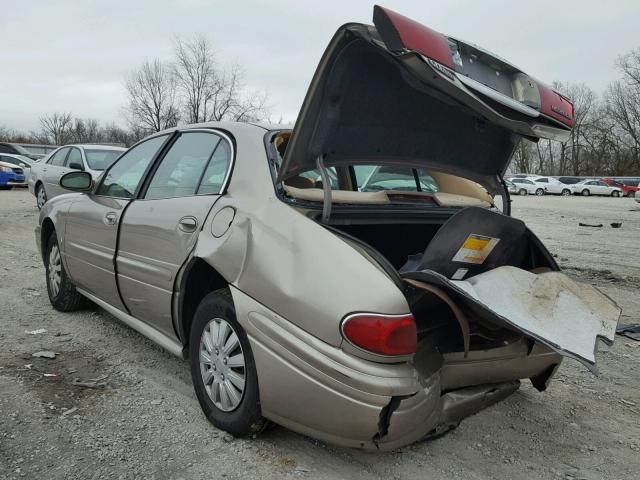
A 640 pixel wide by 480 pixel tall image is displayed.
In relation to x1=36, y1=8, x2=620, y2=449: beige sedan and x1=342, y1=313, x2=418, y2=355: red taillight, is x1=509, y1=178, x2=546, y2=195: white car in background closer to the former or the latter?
x1=36, y1=8, x2=620, y2=449: beige sedan

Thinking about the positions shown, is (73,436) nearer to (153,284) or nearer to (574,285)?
(153,284)

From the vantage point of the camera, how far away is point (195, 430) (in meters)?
2.72

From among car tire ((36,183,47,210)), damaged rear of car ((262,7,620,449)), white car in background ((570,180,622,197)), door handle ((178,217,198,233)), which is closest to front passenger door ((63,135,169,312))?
door handle ((178,217,198,233))

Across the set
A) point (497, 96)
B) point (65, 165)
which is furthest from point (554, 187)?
point (497, 96)

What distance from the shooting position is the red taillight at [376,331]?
81.3 inches

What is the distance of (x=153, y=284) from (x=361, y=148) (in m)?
1.41

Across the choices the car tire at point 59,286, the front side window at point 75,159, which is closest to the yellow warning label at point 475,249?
the car tire at point 59,286

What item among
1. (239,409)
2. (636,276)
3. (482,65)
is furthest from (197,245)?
(636,276)

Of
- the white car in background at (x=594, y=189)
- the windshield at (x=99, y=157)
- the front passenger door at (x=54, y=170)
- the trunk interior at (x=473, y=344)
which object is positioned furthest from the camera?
the white car in background at (x=594, y=189)

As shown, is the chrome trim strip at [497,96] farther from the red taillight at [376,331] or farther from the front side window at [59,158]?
the front side window at [59,158]

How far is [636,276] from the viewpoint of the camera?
6.87 metres

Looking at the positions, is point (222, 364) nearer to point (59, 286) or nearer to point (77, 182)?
point (77, 182)

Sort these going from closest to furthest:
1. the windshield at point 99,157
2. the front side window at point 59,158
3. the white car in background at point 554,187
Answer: the windshield at point 99,157 → the front side window at point 59,158 → the white car in background at point 554,187

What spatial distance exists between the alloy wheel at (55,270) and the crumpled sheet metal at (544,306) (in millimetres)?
3522
